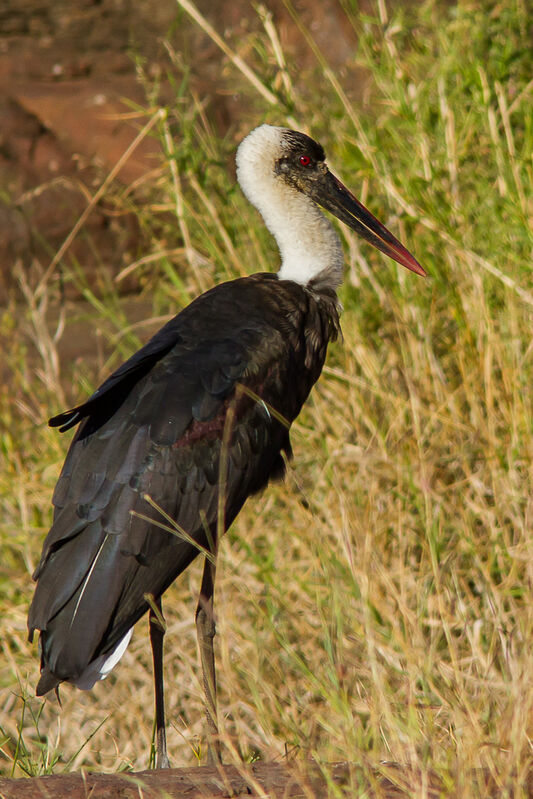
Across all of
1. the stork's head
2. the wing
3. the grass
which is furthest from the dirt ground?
the wing

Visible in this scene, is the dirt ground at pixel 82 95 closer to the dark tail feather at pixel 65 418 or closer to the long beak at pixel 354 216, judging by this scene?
the long beak at pixel 354 216

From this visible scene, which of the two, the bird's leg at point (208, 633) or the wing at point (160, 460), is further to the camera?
the bird's leg at point (208, 633)

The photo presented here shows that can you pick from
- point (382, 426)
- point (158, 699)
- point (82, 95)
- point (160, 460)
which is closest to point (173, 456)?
point (160, 460)

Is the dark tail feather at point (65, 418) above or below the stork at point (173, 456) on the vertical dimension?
above

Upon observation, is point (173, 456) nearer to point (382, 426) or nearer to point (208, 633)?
point (208, 633)

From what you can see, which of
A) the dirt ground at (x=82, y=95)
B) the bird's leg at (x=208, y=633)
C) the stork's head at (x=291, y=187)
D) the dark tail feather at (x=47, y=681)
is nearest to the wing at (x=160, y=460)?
the dark tail feather at (x=47, y=681)

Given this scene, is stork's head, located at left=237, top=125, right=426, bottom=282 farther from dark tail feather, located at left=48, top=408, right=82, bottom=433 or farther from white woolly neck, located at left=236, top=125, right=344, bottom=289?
dark tail feather, located at left=48, top=408, right=82, bottom=433

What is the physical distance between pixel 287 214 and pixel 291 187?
9 cm

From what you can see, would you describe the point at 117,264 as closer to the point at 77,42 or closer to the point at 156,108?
the point at 77,42

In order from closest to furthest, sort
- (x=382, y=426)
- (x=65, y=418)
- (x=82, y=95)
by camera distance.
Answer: (x=65, y=418) → (x=382, y=426) → (x=82, y=95)

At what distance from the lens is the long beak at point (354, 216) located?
3.37 meters

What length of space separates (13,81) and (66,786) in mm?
5487

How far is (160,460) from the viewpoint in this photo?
2705 mm

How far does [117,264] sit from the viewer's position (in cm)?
650
